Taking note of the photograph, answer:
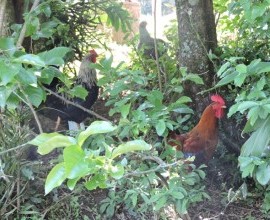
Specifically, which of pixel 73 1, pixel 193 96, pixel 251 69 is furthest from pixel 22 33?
pixel 73 1

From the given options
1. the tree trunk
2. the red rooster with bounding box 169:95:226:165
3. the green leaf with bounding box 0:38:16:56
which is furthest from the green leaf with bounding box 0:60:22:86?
the tree trunk

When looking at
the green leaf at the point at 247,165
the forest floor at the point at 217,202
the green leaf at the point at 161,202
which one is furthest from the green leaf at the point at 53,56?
A: the forest floor at the point at 217,202

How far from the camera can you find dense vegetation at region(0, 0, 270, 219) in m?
1.16

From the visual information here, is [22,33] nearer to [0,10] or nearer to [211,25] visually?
[0,10]

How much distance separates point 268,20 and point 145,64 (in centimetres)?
149

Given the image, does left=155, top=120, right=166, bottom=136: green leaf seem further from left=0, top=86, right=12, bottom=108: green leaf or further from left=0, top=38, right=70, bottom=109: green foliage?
left=0, top=86, right=12, bottom=108: green leaf

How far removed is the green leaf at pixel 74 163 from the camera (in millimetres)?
991

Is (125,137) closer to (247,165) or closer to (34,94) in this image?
(247,165)

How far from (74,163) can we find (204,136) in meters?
1.87

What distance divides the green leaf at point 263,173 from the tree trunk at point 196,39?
135cm

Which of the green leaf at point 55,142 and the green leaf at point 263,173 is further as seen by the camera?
the green leaf at point 263,173

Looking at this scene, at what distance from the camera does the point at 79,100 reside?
350cm

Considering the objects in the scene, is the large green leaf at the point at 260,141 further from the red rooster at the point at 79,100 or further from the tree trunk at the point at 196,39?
the red rooster at the point at 79,100

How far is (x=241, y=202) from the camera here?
9.12ft
